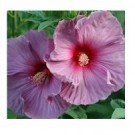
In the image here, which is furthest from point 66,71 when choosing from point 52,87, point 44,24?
point 44,24

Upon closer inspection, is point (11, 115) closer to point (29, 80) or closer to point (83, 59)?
point (29, 80)

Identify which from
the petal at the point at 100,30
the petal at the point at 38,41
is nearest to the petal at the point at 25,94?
the petal at the point at 38,41

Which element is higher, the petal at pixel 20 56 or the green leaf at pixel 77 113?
the petal at pixel 20 56

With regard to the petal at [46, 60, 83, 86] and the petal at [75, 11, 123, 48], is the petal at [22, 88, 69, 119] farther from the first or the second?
the petal at [75, 11, 123, 48]

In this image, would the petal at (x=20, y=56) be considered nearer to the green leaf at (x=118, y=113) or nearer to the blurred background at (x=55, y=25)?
the blurred background at (x=55, y=25)

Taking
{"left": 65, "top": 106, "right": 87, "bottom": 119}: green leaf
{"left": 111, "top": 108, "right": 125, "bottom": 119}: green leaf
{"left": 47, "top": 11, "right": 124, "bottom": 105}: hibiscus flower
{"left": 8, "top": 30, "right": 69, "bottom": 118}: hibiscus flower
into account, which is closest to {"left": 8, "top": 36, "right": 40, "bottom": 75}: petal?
{"left": 8, "top": 30, "right": 69, "bottom": 118}: hibiscus flower

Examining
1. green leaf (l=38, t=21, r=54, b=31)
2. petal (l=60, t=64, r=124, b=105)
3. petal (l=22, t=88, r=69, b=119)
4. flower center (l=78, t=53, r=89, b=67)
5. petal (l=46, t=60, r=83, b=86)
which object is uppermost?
green leaf (l=38, t=21, r=54, b=31)

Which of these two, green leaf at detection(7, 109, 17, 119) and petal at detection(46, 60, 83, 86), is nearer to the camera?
petal at detection(46, 60, 83, 86)
